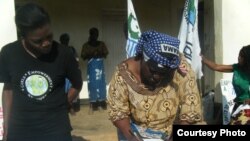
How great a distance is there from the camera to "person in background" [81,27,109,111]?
9.33 meters

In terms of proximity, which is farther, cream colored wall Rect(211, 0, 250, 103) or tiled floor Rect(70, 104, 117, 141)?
cream colored wall Rect(211, 0, 250, 103)

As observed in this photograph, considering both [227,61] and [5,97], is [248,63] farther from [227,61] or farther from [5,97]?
[5,97]

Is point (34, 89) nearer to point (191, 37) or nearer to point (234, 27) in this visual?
point (191, 37)

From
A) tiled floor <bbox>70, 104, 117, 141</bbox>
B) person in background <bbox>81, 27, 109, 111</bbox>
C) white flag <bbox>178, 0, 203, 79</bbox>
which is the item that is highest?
white flag <bbox>178, 0, 203, 79</bbox>

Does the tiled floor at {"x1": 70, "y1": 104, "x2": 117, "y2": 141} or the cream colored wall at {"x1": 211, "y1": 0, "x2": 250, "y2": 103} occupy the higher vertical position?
the cream colored wall at {"x1": 211, "y1": 0, "x2": 250, "y2": 103}

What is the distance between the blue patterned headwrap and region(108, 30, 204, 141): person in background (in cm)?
8

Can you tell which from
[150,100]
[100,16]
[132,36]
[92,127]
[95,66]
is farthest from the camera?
[100,16]

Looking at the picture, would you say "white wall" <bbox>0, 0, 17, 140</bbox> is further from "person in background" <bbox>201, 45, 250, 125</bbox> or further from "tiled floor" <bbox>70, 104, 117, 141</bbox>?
"person in background" <bbox>201, 45, 250, 125</bbox>

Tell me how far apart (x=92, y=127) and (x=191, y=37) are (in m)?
2.81

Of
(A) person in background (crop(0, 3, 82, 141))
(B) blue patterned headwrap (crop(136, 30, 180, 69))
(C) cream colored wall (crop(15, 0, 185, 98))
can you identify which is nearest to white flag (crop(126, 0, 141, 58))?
(A) person in background (crop(0, 3, 82, 141))

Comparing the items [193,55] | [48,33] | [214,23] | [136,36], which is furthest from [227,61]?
[48,33]

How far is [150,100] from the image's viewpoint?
116 inches

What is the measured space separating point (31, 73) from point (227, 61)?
4387 millimetres

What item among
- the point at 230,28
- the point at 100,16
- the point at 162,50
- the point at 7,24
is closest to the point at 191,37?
the point at 230,28
